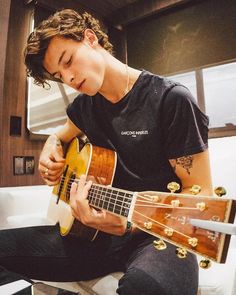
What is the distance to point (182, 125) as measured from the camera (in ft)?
4.04

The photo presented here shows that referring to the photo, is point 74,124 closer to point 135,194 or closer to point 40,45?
point 40,45

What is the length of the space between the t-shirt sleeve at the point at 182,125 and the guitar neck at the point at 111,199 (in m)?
0.32

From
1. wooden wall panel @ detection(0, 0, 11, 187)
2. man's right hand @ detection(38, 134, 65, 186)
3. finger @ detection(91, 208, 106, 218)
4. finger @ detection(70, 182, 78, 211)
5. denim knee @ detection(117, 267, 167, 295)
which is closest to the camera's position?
denim knee @ detection(117, 267, 167, 295)

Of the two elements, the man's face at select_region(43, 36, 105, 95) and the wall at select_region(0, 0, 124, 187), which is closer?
the man's face at select_region(43, 36, 105, 95)

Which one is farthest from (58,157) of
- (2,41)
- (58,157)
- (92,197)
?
(2,41)

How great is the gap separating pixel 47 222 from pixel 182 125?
1472mm

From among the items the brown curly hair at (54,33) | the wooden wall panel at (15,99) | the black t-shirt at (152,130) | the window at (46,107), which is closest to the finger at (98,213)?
the black t-shirt at (152,130)

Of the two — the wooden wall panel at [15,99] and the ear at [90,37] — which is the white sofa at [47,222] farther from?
the ear at [90,37]

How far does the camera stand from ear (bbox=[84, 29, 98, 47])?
1.57 m

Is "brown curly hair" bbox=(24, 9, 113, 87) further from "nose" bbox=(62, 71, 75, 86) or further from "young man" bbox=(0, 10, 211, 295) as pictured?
"nose" bbox=(62, 71, 75, 86)

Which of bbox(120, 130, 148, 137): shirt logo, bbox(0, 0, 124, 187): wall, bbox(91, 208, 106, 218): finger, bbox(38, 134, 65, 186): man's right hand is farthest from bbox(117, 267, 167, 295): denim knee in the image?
bbox(0, 0, 124, 187): wall

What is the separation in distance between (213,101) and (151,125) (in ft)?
7.25

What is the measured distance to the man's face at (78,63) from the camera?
1.46 m

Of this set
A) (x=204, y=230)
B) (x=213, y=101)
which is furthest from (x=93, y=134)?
(x=213, y=101)
